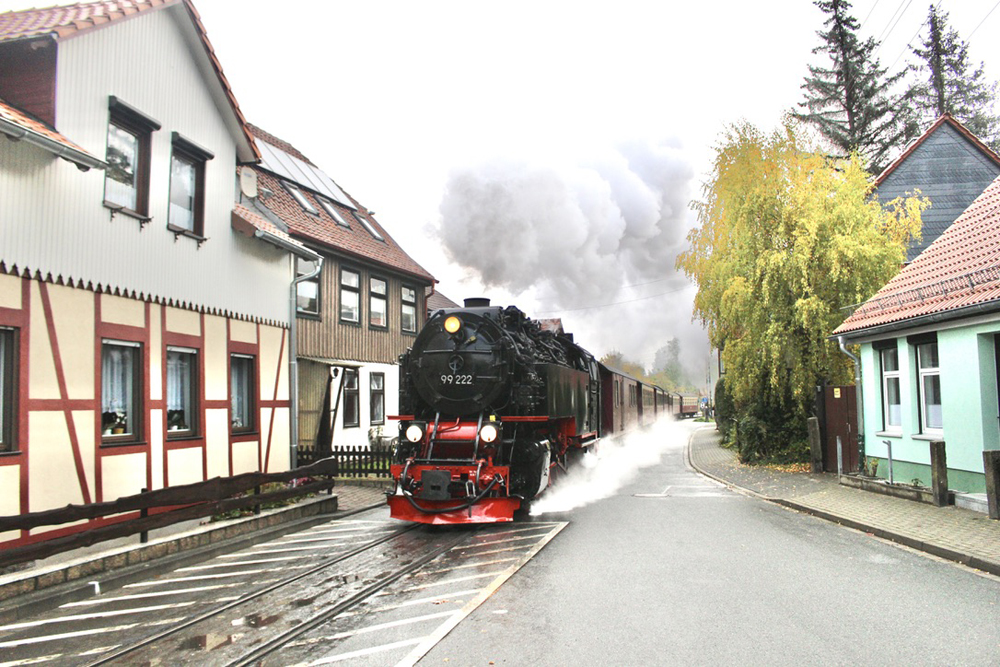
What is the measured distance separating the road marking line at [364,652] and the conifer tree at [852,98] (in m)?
32.2

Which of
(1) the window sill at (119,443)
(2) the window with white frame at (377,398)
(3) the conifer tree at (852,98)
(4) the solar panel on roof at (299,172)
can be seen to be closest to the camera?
(1) the window sill at (119,443)

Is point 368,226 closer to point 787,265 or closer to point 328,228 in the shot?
point 328,228

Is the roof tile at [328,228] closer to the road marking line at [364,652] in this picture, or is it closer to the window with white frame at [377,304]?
the window with white frame at [377,304]

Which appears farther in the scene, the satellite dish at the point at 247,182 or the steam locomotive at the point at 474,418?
the satellite dish at the point at 247,182

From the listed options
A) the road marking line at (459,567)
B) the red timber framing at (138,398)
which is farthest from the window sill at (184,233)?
the road marking line at (459,567)

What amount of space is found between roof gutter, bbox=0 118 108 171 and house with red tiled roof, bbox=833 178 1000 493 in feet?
35.8

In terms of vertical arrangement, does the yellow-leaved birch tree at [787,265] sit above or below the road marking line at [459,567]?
above

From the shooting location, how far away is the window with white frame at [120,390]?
7984mm

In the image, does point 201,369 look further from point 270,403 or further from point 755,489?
point 755,489

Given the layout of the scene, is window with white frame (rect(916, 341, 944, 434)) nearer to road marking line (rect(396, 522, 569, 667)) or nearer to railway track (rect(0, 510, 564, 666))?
railway track (rect(0, 510, 564, 666))

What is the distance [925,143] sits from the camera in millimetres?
21984

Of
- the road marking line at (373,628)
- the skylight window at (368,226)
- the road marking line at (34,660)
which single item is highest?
the skylight window at (368,226)

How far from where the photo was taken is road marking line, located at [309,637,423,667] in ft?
13.9

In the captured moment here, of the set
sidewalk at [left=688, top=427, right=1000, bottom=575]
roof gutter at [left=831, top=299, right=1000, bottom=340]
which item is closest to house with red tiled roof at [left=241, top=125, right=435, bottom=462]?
sidewalk at [left=688, top=427, right=1000, bottom=575]
